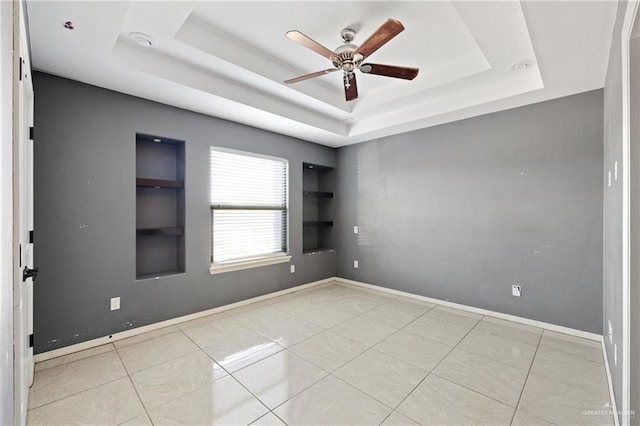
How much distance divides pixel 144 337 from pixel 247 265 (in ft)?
4.77

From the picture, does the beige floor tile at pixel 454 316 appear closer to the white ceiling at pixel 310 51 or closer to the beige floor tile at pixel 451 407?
the beige floor tile at pixel 451 407

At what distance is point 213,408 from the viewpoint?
1960 millimetres

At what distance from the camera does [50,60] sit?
2.38 metres

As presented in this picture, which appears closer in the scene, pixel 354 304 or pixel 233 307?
pixel 233 307

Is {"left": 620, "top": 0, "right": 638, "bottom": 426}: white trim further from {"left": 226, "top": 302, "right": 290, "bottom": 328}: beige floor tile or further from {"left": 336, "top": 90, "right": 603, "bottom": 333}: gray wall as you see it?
{"left": 226, "top": 302, "right": 290, "bottom": 328}: beige floor tile

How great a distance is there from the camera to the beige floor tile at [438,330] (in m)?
3.00

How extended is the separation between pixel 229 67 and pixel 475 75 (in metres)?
2.55

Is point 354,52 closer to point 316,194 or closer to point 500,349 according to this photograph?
point 500,349

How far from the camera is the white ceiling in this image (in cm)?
198

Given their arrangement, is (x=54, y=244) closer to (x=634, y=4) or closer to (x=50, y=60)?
(x=50, y=60)

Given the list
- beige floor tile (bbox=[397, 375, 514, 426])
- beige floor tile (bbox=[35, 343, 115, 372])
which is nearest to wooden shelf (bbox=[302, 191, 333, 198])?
beige floor tile (bbox=[35, 343, 115, 372])

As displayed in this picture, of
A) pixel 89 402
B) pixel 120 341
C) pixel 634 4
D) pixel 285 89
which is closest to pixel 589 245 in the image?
pixel 634 4

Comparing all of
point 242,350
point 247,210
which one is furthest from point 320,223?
point 242,350

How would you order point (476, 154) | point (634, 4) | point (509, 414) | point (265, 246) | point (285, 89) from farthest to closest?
point (265, 246), point (476, 154), point (285, 89), point (509, 414), point (634, 4)
